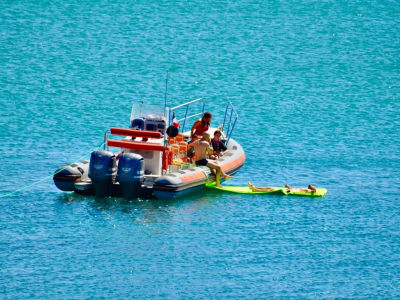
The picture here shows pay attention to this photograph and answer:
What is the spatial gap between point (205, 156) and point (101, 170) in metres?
3.01

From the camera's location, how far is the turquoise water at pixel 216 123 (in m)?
Answer: 21.8

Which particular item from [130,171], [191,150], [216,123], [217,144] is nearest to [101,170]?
[130,171]

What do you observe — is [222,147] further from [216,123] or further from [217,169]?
[216,123]

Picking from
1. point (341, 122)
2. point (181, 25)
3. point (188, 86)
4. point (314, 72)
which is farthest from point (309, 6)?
point (341, 122)

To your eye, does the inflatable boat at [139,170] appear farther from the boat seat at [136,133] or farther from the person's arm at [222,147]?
the person's arm at [222,147]

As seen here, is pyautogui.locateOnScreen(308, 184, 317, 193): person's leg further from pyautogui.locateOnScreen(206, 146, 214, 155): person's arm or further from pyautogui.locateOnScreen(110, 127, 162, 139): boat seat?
pyautogui.locateOnScreen(110, 127, 162, 139): boat seat

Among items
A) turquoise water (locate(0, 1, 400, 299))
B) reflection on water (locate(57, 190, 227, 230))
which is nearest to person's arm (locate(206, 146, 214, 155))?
turquoise water (locate(0, 1, 400, 299))

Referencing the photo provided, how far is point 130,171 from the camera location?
25.0 m

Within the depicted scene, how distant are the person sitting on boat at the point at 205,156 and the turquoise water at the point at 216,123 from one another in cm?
52

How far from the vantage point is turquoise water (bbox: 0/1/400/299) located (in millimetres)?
21828

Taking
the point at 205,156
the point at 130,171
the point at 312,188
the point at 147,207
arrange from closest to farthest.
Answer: the point at 130,171 → the point at 147,207 → the point at 312,188 → the point at 205,156

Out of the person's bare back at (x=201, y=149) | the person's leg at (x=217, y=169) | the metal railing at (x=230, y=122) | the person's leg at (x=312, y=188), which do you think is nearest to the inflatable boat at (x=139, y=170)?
the person's leg at (x=217, y=169)

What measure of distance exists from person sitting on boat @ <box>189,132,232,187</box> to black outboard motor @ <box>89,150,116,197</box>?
2.44 metres

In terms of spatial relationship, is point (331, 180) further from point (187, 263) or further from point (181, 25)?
point (181, 25)
